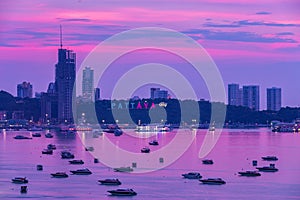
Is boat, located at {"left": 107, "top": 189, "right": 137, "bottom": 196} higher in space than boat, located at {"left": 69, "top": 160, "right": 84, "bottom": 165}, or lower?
lower

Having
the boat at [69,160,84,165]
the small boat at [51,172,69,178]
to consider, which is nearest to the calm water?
the small boat at [51,172,69,178]

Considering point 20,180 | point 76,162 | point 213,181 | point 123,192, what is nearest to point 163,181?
point 213,181

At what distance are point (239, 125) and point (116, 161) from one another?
62.2 meters

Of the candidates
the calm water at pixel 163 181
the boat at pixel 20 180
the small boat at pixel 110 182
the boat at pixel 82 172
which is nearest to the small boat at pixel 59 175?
the calm water at pixel 163 181

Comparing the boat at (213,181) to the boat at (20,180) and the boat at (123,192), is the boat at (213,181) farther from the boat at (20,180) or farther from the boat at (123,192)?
the boat at (20,180)

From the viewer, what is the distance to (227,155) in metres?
36.7

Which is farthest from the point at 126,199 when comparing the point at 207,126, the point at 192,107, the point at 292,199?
the point at 192,107

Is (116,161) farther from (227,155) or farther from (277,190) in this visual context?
(277,190)

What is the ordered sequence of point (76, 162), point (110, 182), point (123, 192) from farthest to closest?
point (76, 162) < point (110, 182) < point (123, 192)

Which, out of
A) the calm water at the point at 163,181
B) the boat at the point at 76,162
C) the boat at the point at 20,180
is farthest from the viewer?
the boat at the point at 76,162

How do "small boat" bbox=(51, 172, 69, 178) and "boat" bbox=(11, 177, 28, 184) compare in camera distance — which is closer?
"boat" bbox=(11, 177, 28, 184)

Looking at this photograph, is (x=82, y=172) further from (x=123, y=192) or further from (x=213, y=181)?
(x=123, y=192)

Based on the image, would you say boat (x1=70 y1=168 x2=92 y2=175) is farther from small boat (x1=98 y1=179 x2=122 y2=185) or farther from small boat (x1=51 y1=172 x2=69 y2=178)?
small boat (x1=98 y1=179 x2=122 y2=185)

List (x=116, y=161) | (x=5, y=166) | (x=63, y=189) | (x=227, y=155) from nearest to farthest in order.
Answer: (x=63, y=189) < (x=5, y=166) < (x=116, y=161) < (x=227, y=155)
